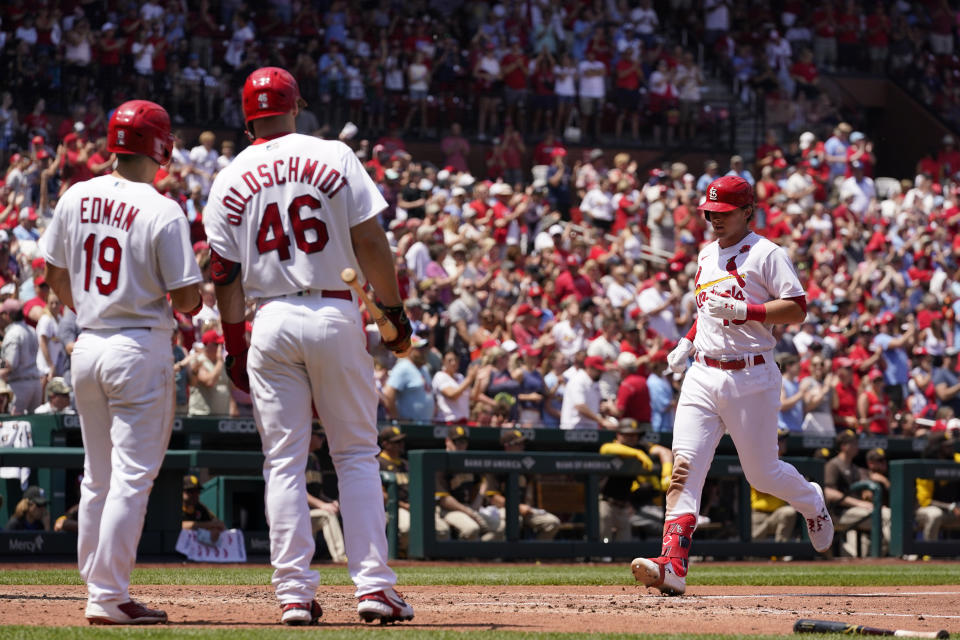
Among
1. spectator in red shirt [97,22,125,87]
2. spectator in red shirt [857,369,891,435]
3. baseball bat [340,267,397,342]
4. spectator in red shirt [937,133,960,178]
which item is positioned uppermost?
spectator in red shirt [97,22,125,87]

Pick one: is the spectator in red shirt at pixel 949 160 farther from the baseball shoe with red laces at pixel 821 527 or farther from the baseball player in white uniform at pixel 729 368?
the baseball player in white uniform at pixel 729 368

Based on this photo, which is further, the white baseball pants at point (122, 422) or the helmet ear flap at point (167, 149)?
the helmet ear flap at point (167, 149)

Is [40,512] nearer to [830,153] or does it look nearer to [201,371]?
[201,371]

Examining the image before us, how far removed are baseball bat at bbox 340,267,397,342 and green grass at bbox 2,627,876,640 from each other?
118 centimetres

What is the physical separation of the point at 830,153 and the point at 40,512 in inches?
721

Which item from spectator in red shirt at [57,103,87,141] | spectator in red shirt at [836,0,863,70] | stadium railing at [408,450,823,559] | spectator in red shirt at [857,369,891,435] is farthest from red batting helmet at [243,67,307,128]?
spectator in red shirt at [836,0,863,70]

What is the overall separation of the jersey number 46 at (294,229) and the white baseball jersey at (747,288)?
9.18 ft

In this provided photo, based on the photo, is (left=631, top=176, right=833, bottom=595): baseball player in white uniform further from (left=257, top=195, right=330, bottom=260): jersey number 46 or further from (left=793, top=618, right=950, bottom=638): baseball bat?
(left=257, top=195, right=330, bottom=260): jersey number 46

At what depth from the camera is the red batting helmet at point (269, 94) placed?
6340 mm

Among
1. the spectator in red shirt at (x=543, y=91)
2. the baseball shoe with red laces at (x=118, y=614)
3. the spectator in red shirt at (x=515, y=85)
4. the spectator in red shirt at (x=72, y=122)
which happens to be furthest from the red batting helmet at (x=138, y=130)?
the spectator in red shirt at (x=543, y=91)

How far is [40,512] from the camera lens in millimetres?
12539

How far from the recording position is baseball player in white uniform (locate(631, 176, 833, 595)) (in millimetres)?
8141

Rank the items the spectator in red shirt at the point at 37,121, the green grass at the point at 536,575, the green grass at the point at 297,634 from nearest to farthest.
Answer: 1. the green grass at the point at 297,634
2. the green grass at the point at 536,575
3. the spectator in red shirt at the point at 37,121

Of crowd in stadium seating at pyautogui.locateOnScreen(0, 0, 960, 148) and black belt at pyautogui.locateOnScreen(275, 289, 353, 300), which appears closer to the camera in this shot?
black belt at pyautogui.locateOnScreen(275, 289, 353, 300)
